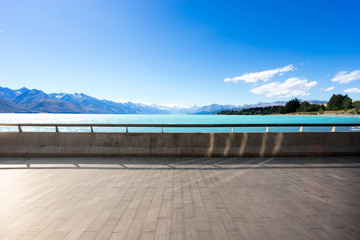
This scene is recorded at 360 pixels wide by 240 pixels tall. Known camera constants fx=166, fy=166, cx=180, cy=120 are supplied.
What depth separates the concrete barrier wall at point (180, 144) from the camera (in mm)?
8406

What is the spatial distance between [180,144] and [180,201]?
4.45 metres

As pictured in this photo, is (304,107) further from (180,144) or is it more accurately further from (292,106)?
(180,144)

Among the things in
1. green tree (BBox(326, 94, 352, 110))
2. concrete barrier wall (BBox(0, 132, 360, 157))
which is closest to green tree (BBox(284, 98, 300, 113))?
green tree (BBox(326, 94, 352, 110))

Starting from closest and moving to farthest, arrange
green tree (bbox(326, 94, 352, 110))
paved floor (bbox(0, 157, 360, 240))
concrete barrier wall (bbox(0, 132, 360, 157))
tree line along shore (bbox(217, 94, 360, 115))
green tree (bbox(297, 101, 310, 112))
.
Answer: paved floor (bbox(0, 157, 360, 240)) < concrete barrier wall (bbox(0, 132, 360, 157)) < tree line along shore (bbox(217, 94, 360, 115)) < green tree (bbox(326, 94, 352, 110)) < green tree (bbox(297, 101, 310, 112))

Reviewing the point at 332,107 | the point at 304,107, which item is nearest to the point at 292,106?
the point at 304,107

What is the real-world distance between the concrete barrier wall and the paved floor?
4.57 ft

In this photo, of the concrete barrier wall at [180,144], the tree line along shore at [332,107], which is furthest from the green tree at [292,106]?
the concrete barrier wall at [180,144]

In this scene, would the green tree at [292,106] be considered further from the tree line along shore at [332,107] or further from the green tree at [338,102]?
the green tree at [338,102]

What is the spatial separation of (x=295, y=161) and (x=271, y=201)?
455 cm

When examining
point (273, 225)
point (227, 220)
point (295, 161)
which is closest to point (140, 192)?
point (227, 220)

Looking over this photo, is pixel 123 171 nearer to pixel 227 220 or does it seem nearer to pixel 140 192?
pixel 140 192

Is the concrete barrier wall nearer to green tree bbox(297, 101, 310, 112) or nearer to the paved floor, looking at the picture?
the paved floor

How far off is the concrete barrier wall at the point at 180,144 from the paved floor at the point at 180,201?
139cm

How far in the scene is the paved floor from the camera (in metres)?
3.16
